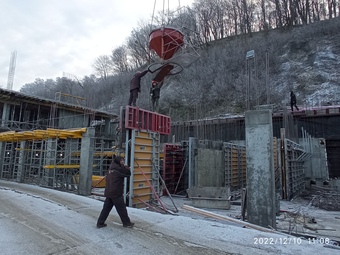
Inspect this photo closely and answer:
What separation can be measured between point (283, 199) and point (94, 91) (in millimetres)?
44463

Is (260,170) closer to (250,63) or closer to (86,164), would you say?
(86,164)

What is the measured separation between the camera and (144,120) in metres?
8.69

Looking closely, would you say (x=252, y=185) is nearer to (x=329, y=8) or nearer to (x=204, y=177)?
(x=204, y=177)

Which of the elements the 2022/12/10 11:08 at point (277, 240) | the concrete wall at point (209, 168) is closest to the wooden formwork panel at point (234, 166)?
the concrete wall at point (209, 168)

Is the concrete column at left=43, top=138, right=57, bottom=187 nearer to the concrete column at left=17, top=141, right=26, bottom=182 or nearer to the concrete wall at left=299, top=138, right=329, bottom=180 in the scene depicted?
the concrete column at left=17, top=141, right=26, bottom=182

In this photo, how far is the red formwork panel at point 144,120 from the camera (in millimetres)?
7912

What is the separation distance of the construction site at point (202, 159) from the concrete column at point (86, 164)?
40mm

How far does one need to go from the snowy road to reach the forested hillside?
44.5 ft

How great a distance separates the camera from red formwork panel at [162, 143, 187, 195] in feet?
38.7

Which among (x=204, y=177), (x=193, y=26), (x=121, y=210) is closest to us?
(x=121, y=210)

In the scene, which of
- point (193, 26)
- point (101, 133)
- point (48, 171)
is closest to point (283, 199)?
point (48, 171)

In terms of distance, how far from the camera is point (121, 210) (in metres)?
5.00

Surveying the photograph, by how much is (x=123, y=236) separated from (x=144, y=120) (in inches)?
188

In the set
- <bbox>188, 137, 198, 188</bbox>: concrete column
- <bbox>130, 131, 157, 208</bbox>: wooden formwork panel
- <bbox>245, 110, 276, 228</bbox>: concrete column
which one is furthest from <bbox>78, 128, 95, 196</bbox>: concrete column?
<bbox>245, 110, 276, 228</bbox>: concrete column
